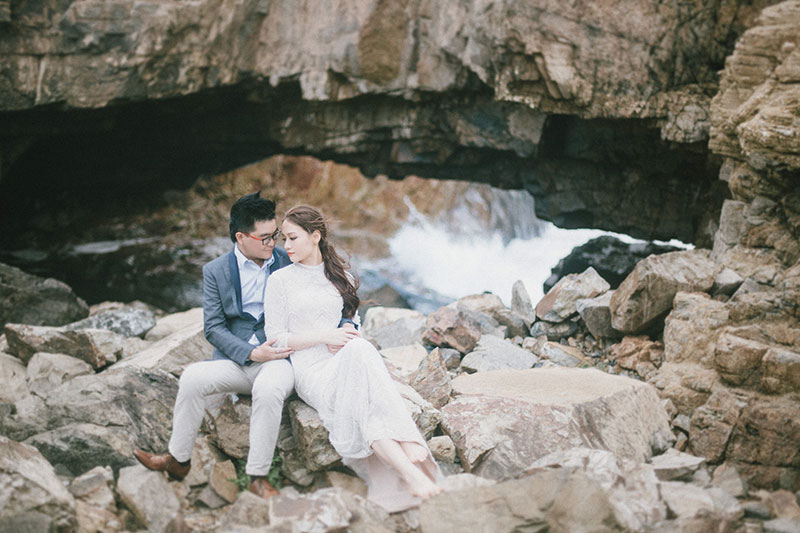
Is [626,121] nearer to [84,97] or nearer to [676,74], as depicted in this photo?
[676,74]

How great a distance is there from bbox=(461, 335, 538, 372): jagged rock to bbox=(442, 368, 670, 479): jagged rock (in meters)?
1.00

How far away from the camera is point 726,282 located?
525 cm

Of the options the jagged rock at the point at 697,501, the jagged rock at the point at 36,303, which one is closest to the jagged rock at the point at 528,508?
the jagged rock at the point at 697,501

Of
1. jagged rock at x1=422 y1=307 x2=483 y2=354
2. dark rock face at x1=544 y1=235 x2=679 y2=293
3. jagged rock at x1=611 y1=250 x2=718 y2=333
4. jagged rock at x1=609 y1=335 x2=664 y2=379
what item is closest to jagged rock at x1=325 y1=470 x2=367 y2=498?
jagged rock at x1=422 y1=307 x2=483 y2=354

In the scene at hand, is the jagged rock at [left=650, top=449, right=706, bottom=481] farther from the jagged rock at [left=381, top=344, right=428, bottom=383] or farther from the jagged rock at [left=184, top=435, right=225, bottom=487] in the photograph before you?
the jagged rock at [left=184, top=435, right=225, bottom=487]

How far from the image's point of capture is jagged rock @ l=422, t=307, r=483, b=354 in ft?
18.6

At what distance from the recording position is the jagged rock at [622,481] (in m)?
2.71

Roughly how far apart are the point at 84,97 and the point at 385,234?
1008 cm

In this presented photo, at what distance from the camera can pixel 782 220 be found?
528 cm

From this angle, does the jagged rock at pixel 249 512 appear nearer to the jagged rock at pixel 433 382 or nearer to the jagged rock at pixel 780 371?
the jagged rock at pixel 433 382

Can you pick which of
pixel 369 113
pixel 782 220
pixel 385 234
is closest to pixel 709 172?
pixel 782 220

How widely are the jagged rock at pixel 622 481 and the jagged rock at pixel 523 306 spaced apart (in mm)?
3078

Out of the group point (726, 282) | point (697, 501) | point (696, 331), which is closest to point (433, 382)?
point (697, 501)

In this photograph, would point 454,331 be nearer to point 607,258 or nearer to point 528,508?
point 528,508
